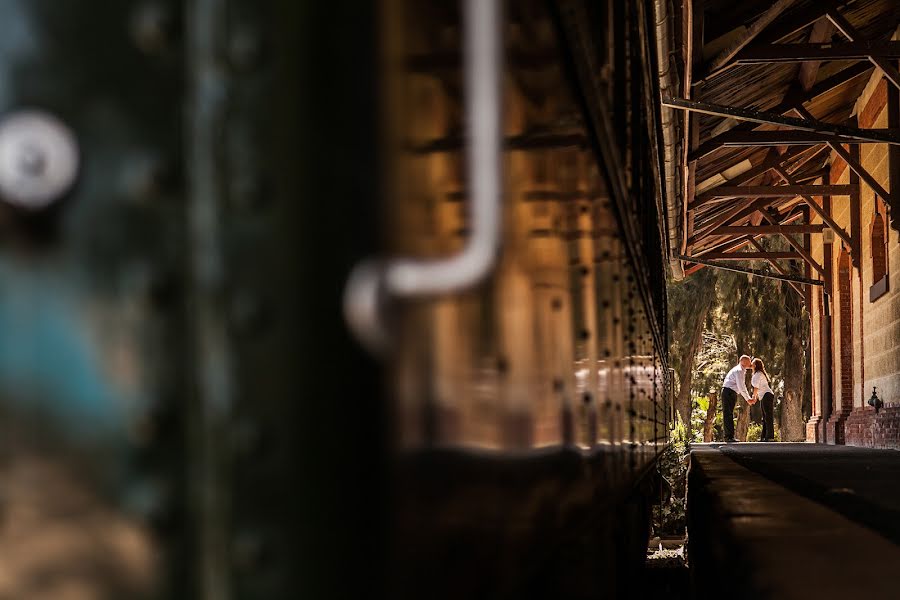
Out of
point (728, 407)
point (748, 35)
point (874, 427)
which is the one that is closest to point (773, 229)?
point (728, 407)

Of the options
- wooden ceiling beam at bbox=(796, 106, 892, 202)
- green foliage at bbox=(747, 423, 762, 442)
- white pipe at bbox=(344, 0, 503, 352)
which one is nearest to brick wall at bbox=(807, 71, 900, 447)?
wooden ceiling beam at bbox=(796, 106, 892, 202)

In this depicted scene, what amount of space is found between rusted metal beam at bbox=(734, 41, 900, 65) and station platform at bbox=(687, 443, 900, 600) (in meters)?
5.25

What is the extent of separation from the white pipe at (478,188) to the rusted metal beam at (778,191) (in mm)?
16649

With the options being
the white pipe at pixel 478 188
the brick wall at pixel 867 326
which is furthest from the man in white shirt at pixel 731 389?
the white pipe at pixel 478 188

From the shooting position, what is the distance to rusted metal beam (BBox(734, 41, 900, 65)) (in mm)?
10609

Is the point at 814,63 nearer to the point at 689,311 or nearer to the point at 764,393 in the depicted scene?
the point at 764,393

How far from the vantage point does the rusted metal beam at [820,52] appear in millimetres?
10609

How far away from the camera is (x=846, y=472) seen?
743 centimetres

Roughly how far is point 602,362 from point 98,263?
2.17 m

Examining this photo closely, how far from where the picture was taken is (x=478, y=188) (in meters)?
0.91

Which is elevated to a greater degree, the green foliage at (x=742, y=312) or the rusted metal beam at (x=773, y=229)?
the rusted metal beam at (x=773, y=229)

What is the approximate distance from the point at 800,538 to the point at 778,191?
47.1 ft

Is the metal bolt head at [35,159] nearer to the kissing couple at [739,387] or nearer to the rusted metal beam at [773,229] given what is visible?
the rusted metal beam at [773,229]

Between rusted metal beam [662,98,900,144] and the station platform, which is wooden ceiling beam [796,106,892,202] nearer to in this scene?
rusted metal beam [662,98,900,144]
